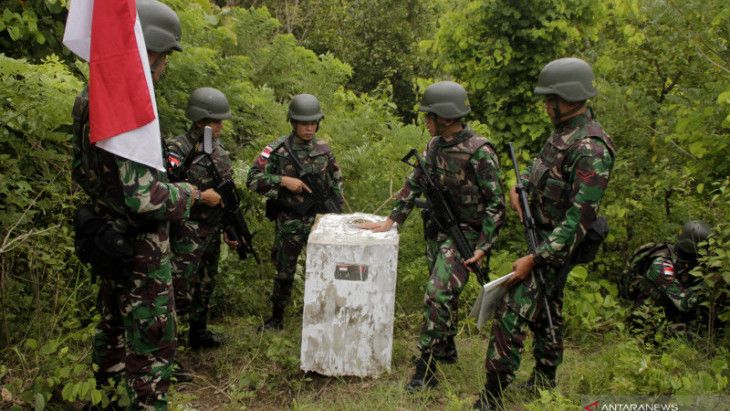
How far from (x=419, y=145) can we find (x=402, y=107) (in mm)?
8223

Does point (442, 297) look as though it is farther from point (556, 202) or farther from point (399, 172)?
point (399, 172)

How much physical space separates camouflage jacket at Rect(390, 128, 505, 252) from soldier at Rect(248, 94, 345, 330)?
1.22 meters

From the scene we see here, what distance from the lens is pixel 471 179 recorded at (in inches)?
175

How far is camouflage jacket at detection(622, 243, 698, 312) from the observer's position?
532 cm

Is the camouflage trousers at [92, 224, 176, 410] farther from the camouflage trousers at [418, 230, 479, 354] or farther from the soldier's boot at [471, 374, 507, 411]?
the soldier's boot at [471, 374, 507, 411]

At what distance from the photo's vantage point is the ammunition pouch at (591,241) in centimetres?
376

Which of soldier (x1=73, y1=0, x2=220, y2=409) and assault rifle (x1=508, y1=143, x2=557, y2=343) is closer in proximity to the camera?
soldier (x1=73, y1=0, x2=220, y2=409)

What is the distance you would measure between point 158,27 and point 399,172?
14.3 ft

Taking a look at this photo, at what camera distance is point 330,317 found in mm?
4406

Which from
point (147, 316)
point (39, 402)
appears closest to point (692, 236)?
point (147, 316)

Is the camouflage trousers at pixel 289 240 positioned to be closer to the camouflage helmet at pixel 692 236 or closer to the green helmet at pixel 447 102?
the green helmet at pixel 447 102

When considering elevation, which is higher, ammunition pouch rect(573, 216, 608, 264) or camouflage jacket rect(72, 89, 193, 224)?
camouflage jacket rect(72, 89, 193, 224)

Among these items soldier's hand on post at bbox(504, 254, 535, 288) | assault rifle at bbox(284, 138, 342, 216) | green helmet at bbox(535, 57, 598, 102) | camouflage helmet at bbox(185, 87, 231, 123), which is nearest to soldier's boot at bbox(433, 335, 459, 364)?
soldier's hand on post at bbox(504, 254, 535, 288)

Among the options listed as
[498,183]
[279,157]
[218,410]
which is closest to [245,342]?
[218,410]
